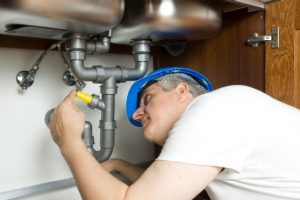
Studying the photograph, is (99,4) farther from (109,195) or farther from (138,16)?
(109,195)

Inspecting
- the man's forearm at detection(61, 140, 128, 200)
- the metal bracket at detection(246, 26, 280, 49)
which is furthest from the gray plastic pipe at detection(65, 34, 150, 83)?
the metal bracket at detection(246, 26, 280, 49)

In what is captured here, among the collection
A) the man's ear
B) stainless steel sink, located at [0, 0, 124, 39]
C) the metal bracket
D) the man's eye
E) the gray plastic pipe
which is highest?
stainless steel sink, located at [0, 0, 124, 39]

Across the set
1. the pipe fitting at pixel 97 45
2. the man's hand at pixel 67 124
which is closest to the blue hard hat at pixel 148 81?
the pipe fitting at pixel 97 45

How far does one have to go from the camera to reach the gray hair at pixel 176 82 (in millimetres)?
876

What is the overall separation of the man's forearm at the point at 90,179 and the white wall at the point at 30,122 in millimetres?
341

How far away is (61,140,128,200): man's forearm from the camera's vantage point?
0.62 m

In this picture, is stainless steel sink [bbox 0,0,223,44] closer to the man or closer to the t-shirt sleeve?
the man

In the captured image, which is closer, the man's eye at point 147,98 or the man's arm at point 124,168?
the man's eye at point 147,98

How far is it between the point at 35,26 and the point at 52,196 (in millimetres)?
582

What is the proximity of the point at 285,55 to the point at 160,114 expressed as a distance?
0.44m

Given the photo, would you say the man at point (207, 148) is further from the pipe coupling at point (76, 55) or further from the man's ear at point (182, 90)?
the pipe coupling at point (76, 55)

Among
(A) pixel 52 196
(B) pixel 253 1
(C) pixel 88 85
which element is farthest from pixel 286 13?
(A) pixel 52 196

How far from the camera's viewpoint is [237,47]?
1.11 meters

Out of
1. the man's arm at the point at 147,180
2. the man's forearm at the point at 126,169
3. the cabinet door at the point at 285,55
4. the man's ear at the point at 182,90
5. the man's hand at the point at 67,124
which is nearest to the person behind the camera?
the man's arm at the point at 147,180
